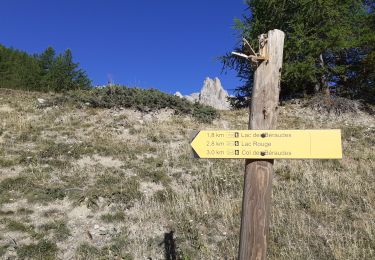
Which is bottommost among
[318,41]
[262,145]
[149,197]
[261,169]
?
[149,197]

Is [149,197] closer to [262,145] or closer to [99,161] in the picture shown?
[99,161]

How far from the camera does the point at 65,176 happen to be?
8.48m

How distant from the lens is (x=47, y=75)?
117ft

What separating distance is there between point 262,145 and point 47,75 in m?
36.1

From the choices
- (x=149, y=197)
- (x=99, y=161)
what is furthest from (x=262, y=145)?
(x=99, y=161)

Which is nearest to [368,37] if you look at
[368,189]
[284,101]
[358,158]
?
[284,101]

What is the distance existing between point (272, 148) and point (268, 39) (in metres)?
1.06

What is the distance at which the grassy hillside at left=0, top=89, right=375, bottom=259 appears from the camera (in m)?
5.72

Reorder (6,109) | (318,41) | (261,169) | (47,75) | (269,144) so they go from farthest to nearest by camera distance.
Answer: (47,75), (318,41), (6,109), (261,169), (269,144)

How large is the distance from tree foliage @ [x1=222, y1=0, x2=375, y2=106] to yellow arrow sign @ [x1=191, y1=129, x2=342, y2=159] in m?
12.9

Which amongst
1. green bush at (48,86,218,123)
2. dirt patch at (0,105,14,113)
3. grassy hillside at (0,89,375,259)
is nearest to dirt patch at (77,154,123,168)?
grassy hillside at (0,89,375,259)

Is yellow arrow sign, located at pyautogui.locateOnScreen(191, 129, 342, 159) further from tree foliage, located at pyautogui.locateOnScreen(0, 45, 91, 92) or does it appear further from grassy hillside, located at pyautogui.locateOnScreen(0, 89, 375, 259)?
tree foliage, located at pyautogui.locateOnScreen(0, 45, 91, 92)

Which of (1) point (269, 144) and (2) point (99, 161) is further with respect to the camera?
(2) point (99, 161)

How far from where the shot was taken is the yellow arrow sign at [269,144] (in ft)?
9.84
